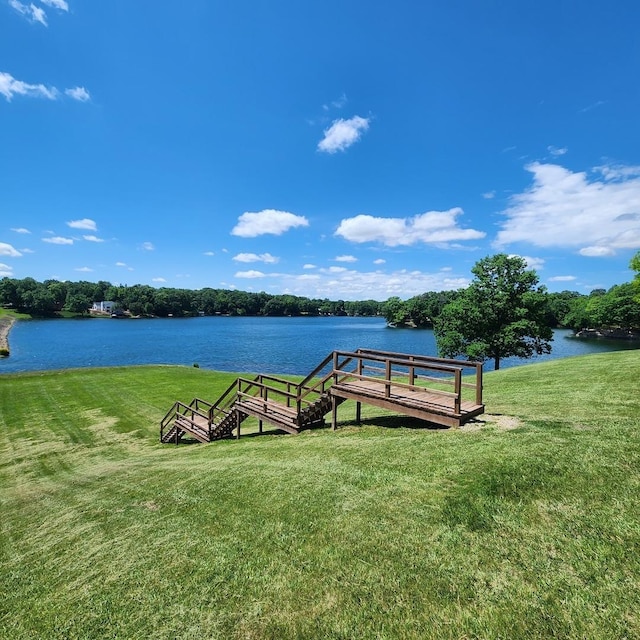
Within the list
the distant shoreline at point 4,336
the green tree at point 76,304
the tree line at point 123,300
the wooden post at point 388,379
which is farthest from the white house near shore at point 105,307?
the wooden post at point 388,379

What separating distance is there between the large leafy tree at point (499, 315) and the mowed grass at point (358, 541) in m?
21.1

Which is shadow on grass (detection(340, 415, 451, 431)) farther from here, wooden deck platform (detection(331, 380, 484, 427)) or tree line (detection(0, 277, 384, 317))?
tree line (detection(0, 277, 384, 317))

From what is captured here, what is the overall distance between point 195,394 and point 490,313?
24.0m

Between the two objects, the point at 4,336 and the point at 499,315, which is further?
the point at 4,336

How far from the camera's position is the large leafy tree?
2872 centimetres

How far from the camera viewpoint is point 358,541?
452cm

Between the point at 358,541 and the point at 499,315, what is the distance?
2953 cm

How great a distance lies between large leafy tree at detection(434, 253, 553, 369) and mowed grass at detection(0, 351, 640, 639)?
2115cm

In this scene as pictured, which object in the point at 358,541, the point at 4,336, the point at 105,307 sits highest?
the point at 105,307

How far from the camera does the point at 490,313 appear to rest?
29.6 metres

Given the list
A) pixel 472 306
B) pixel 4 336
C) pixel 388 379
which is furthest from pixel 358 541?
pixel 4 336

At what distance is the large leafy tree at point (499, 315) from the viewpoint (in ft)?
94.2

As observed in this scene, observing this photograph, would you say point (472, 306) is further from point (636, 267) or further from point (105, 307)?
point (105, 307)

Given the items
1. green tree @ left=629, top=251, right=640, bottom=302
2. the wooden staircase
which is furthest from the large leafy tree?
the wooden staircase
